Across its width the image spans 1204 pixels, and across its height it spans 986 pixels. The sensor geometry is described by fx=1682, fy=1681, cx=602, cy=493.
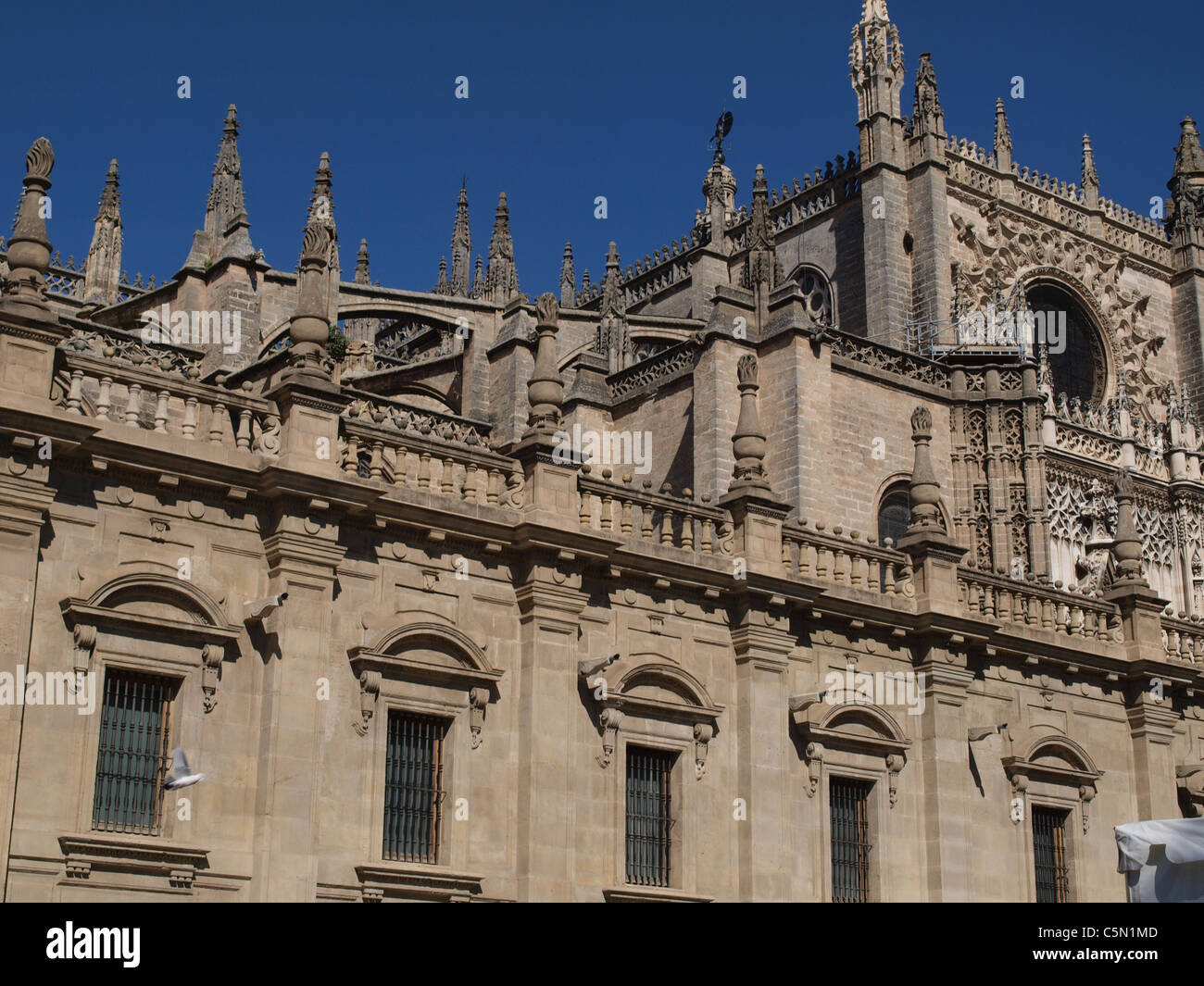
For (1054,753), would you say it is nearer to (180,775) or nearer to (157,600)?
(180,775)

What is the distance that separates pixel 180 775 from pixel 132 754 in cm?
73

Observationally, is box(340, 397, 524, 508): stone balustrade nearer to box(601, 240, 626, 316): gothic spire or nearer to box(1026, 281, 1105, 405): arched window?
box(601, 240, 626, 316): gothic spire

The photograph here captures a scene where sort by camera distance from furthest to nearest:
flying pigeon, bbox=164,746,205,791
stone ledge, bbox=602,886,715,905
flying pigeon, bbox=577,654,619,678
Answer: flying pigeon, bbox=577,654,619,678 < stone ledge, bbox=602,886,715,905 < flying pigeon, bbox=164,746,205,791

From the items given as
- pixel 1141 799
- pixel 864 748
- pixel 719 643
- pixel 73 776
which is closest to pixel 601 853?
pixel 719 643

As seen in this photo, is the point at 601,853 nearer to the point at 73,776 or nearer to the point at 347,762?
the point at 347,762

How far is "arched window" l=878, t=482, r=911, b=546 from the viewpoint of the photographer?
109ft

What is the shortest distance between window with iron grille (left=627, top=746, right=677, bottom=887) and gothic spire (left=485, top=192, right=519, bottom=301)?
2506cm

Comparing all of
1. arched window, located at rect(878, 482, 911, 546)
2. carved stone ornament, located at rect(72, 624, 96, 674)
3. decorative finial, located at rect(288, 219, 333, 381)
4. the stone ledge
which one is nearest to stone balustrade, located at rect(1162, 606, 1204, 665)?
arched window, located at rect(878, 482, 911, 546)

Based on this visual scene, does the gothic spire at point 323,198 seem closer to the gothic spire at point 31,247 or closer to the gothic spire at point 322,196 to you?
the gothic spire at point 322,196

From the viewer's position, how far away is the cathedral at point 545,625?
667 inches

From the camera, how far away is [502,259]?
150ft

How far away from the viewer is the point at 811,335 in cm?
3203

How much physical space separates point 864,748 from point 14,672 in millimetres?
11653
